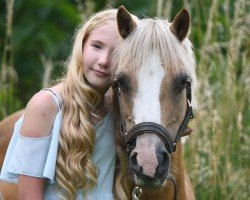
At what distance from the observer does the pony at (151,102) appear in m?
3.57

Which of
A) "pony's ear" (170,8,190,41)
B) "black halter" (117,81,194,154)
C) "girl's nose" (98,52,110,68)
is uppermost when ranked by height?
"pony's ear" (170,8,190,41)

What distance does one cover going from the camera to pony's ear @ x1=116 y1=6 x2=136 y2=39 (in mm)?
3867

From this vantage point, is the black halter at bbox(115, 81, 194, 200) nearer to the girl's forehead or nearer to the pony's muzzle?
the pony's muzzle

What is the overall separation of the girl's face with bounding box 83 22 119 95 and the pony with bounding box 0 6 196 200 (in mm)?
68

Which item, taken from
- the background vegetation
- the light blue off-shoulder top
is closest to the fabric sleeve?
the light blue off-shoulder top

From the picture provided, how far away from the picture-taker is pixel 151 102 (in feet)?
12.0

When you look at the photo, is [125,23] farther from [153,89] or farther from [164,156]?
[164,156]

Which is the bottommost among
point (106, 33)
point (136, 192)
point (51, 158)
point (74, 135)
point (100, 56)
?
point (136, 192)

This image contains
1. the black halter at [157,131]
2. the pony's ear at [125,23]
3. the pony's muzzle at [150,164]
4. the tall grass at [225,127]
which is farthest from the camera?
the tall grass at [225,127]

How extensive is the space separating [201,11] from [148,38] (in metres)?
3.21

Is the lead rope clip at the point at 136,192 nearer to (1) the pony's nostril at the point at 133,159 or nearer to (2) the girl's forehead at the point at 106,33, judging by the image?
(1) the pony's nostril at the point at 133,159

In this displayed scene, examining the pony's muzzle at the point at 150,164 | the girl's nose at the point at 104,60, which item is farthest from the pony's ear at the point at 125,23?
the pony's muzzle at the point at 150,164

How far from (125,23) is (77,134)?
567mm

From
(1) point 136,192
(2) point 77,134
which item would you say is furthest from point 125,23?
(1) point 136,192
